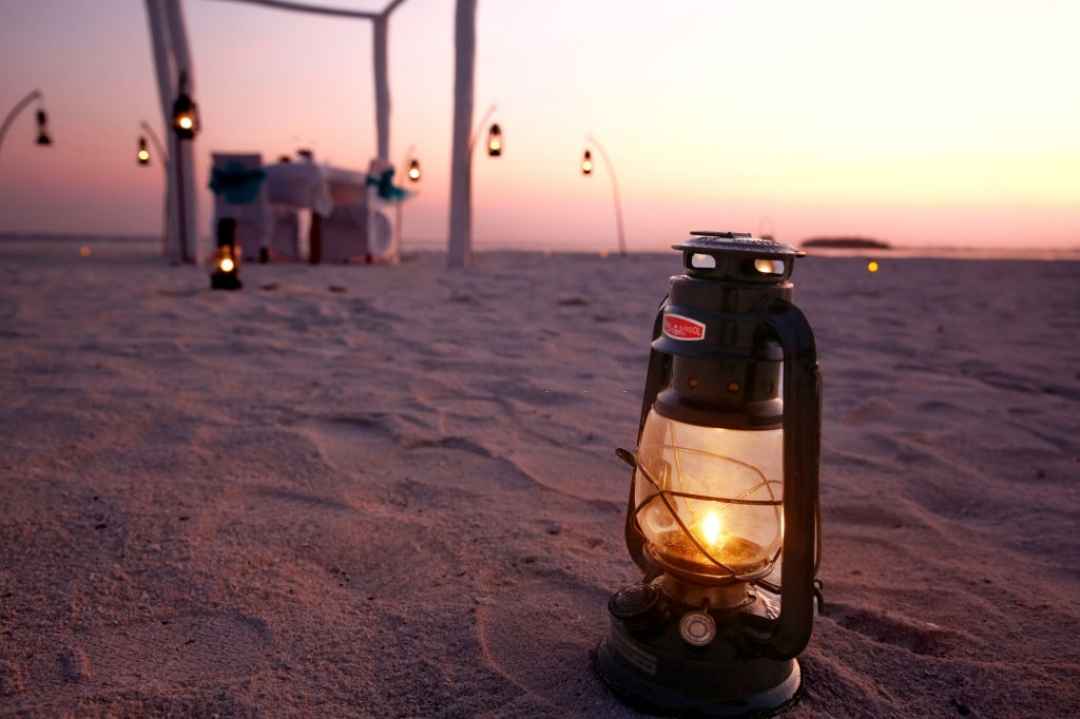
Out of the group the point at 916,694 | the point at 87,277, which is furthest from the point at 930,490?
the point at 87,277

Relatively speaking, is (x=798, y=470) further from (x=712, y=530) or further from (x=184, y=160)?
(x=184, y=160)

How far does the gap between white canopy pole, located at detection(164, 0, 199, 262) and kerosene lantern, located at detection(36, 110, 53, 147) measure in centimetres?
469

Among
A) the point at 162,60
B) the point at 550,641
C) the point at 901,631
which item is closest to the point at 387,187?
the point at 162,60

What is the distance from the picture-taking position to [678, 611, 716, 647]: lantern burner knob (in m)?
1.33

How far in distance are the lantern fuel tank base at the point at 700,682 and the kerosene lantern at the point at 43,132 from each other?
1807 cm

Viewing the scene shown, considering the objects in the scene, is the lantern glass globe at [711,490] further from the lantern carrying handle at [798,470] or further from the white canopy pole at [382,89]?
the white canopy pole at [382,89]

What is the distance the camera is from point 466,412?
3354 millimetres

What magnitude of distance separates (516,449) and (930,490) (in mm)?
1588

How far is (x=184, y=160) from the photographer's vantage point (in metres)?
12.2

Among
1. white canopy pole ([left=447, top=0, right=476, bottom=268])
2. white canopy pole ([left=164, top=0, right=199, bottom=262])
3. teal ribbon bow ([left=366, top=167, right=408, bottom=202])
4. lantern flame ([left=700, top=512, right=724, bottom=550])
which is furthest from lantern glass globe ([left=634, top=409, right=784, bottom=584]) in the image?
teal ribbon bow ([left=366, top=167, right=408, bottom=202])

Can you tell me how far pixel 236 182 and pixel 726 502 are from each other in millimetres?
13642

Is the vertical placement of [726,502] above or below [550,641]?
above

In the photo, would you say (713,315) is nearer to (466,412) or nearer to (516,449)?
(516,449)

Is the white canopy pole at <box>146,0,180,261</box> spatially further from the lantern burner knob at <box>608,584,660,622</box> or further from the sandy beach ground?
the lantern burner knob at <box>608,584,660,622</box>
